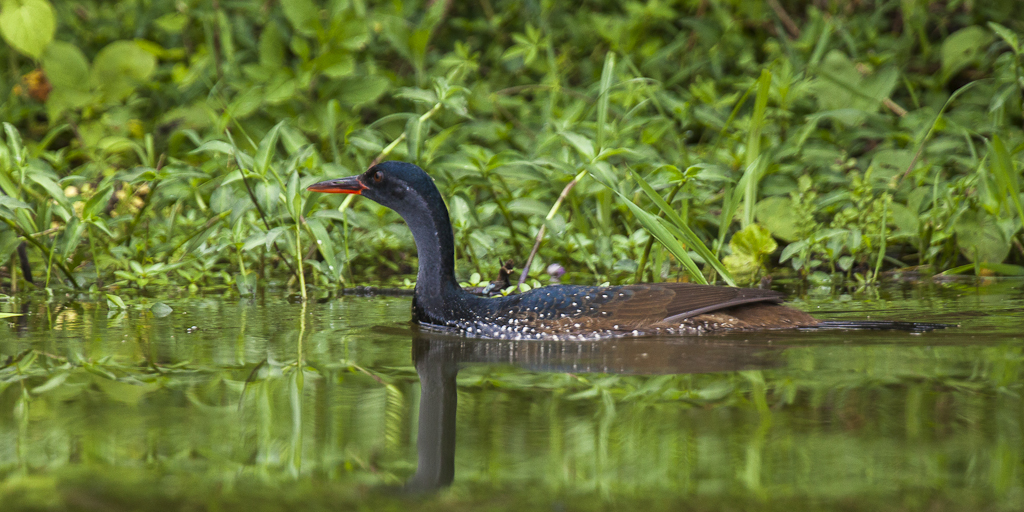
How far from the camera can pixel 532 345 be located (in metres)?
4.34

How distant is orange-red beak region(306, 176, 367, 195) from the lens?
5019 mm

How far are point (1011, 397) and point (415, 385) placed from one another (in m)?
1.94

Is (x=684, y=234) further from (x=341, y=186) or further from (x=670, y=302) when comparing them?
(x=341, y=186)

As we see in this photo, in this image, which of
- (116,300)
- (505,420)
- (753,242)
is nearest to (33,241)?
(116,300)

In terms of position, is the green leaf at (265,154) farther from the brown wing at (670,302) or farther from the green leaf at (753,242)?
the green leaf at (753,242)

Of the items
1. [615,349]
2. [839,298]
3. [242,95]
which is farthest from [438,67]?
[615,349]

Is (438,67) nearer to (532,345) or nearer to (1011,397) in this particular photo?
(532,345)

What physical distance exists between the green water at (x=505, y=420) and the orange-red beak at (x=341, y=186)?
799mm

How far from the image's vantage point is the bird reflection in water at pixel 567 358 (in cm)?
333

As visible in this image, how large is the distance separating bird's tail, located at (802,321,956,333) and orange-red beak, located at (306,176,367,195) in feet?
7.60

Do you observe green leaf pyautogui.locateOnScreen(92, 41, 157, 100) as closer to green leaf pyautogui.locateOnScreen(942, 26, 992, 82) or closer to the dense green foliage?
the dense green foliage

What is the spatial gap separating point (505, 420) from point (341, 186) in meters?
2.45

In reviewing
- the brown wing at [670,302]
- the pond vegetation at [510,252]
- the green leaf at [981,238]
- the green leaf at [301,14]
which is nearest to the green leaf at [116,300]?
the pond vegetation at [510,252]

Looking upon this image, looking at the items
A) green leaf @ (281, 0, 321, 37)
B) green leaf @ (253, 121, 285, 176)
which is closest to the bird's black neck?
green leaf @ (253, 121, 285, 176)
